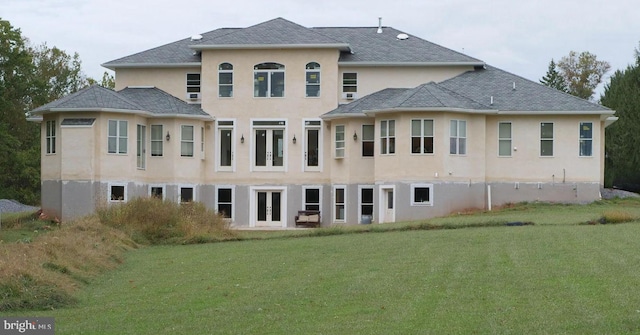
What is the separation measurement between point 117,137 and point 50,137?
3028mm

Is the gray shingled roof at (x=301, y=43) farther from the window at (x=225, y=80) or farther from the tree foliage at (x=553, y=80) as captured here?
the tree foliage at (x=553, y=80)

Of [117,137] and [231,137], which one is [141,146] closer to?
[117,137]

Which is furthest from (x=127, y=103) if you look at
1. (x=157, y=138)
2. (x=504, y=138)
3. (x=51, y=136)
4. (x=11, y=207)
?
(x=11, y=207)

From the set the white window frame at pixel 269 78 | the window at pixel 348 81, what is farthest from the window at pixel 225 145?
the window at pixel 348 81

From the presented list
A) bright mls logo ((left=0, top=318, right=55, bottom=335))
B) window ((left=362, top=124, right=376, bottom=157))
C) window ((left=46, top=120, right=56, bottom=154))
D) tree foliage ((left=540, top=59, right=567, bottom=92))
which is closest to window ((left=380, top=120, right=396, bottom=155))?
window ((left=362, top=124, right=376, bottom=157))

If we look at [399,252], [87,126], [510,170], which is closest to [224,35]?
[87,126]

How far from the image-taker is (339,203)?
47.9 metres

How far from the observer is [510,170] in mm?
46781

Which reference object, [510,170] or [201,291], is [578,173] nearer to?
[510,170]

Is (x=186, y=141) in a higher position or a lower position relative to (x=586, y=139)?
lower

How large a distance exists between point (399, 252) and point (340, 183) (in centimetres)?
2097

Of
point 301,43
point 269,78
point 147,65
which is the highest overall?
point 301,43

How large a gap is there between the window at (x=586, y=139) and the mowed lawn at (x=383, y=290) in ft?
56.2

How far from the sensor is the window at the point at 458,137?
148 feet
